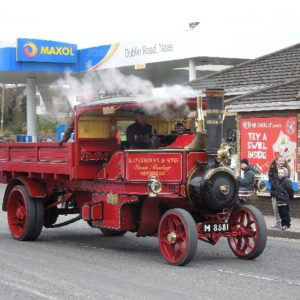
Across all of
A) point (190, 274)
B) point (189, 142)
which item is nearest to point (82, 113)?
point (189, 142)

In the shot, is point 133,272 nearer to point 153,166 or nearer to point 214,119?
point 153,166

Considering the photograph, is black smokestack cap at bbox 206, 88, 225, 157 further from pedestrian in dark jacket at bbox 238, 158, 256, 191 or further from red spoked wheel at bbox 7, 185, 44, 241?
pedestrian in dark jacket at bbox 238, 158, 256, 191

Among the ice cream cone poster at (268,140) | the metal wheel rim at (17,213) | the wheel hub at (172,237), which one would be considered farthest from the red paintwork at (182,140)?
the ice cream cone poster at (268,140)

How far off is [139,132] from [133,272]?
8.36 feet

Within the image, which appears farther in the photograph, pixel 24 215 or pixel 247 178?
pixel 247 178

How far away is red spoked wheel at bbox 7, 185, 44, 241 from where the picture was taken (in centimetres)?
1162

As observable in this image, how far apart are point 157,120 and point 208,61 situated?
14470 mm

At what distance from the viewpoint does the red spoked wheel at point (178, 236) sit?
905 centimetres

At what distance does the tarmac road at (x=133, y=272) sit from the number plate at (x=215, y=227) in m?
0.45

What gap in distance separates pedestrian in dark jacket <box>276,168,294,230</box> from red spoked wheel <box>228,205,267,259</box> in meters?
3.00

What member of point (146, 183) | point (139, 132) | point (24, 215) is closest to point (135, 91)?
point (139, 132)

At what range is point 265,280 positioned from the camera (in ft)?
27.3

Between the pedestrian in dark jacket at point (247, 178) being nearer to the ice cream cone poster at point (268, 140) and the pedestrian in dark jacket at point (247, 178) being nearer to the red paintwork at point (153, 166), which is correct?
the ice cream cone poster at point (268, 140)

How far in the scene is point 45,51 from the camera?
2895 cm
